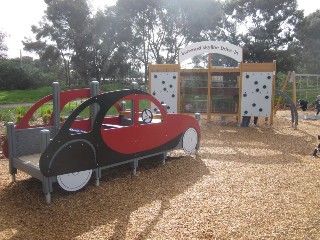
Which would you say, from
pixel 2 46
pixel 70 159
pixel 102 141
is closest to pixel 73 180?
pixel 70 159

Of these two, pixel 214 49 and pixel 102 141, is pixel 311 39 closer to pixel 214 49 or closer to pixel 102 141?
pixel 214 49

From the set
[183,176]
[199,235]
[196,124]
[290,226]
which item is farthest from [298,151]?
[199,235]

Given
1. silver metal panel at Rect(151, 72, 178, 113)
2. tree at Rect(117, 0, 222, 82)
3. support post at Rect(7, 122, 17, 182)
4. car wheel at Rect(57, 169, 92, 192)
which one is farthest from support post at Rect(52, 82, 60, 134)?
tree at Rect(117, 0, 222, 82)

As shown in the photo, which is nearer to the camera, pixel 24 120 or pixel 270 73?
pixel 24 120

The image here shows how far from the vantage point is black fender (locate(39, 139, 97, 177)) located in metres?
4.38

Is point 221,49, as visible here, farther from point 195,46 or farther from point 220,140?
point 220,140

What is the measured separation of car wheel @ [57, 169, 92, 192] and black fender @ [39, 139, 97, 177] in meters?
0.10

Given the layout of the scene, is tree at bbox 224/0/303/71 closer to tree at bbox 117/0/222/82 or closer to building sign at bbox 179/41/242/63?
tree at bbox 117/0/222/82

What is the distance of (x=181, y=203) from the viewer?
4.57 meters

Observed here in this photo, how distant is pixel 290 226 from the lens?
3.85 m

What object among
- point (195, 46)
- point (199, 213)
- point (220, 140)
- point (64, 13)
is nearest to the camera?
point (199, 213)

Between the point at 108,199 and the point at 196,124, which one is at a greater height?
the point at 196,124

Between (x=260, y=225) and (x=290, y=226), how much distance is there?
1.21 feet

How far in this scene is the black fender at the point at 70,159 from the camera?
4.38 meters
